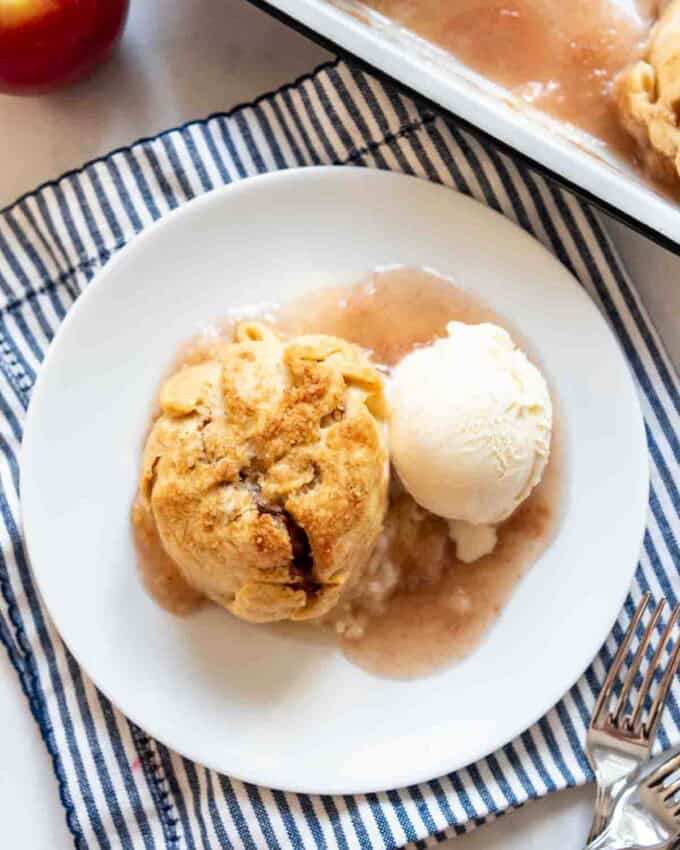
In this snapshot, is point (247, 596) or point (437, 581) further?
point (437, 581)

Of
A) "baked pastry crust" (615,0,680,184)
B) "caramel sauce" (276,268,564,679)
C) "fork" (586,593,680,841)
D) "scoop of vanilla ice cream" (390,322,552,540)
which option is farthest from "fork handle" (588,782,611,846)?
"baked pastry crust" (615,0,680,184)

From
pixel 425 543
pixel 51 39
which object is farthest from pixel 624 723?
pixel 51 39

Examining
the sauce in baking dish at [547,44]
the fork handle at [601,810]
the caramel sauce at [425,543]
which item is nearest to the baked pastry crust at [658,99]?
the sauce in baking dish at [547,44]

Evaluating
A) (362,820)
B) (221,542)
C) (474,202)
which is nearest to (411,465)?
(221,542)

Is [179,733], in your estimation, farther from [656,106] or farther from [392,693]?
[656,106]

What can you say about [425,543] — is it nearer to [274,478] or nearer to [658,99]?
[274,478]

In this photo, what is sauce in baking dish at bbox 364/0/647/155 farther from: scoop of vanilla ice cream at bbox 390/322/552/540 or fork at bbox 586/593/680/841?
fork at bbox 586/593/680/841
